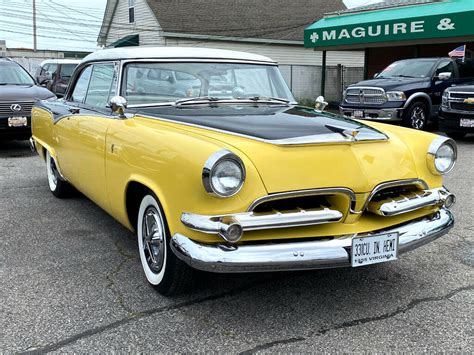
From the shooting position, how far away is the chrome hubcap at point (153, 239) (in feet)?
10.9

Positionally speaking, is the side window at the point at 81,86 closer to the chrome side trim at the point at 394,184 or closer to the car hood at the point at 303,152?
the car hood at the point at 303,152

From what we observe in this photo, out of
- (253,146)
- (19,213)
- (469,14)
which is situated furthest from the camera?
(469,14)

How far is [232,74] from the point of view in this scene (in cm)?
441

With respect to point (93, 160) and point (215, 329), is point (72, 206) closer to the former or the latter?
point (93, 160)

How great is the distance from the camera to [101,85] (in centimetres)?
462

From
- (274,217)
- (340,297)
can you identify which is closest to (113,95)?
(274,217)

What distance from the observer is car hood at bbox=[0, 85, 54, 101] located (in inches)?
350

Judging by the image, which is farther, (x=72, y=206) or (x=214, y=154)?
(x=72, y=206)

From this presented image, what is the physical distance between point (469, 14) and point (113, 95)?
44.8ft

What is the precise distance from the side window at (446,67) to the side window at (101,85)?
9.53m

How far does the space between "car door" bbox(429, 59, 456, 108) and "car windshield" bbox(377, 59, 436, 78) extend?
19 cm

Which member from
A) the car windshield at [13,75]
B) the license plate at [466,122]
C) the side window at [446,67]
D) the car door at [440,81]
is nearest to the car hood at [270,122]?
the car windshield at [13,75]

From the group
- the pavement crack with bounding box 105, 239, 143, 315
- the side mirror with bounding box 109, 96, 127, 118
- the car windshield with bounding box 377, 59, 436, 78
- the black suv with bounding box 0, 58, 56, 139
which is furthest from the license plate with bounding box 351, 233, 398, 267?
the car windshield with bounding box 377, 59, 436, 78

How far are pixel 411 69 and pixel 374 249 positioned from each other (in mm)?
10513
